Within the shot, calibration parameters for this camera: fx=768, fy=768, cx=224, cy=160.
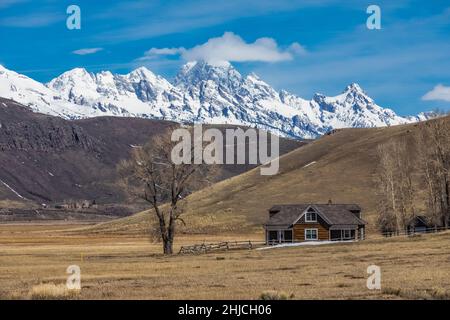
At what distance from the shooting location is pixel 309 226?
107m

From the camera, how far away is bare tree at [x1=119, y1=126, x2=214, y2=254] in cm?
8038

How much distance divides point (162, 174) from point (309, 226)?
31.5 m

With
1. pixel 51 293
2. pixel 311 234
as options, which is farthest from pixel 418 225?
pixel 51 293

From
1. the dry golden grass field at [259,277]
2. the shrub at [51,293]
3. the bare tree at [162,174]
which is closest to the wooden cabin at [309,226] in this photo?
the bare tree at [162,174]

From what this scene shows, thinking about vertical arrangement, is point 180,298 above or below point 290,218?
below

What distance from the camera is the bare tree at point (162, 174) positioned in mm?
80375

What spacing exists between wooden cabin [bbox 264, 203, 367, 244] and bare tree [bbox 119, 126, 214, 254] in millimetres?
26604

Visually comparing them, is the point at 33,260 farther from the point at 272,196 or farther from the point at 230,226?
the point at 272,196

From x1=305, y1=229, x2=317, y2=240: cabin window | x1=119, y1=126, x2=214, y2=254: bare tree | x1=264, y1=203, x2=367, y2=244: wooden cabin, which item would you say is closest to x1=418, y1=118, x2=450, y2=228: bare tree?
x1=264, y1=203, x2=367, y2=244: wooden cabin

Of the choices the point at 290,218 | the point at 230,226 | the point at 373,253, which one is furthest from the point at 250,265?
the point at 230,226

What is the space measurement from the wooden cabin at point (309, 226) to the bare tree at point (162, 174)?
1047 inches

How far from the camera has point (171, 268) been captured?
59.0 metres
